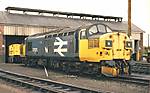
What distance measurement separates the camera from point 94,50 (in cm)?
1911

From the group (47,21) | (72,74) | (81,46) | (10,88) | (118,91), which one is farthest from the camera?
(47,21)

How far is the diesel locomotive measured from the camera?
18.7m

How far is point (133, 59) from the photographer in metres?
20.6

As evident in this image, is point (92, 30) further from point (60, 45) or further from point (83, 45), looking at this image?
point (60, 45)

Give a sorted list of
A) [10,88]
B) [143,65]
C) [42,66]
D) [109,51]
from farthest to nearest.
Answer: [42,66] < [143,65] < [109,51] < [10,88]

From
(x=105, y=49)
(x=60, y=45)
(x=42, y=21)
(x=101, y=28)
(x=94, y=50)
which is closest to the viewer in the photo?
(x=105, y=49)

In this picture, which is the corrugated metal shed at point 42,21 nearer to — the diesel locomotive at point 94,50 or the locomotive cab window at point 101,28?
the diesel locomotive at point 94,50

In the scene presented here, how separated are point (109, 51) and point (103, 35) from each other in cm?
95

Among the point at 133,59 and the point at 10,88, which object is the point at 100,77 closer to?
the point at 133,59

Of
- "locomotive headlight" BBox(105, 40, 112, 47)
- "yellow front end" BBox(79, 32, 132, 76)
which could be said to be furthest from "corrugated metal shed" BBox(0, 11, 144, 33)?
"locomotive headlight" BBox(105, 40, 112, 47)

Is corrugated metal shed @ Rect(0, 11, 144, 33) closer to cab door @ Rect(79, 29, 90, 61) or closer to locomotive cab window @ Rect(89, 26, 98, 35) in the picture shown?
cab door @ Rect(79, 29, 90, 61)

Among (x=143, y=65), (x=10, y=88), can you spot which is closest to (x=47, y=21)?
(x=143, y=65)

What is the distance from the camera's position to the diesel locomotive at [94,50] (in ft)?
61.4

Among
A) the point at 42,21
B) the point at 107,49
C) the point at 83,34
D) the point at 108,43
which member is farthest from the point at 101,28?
the point at 42,21
